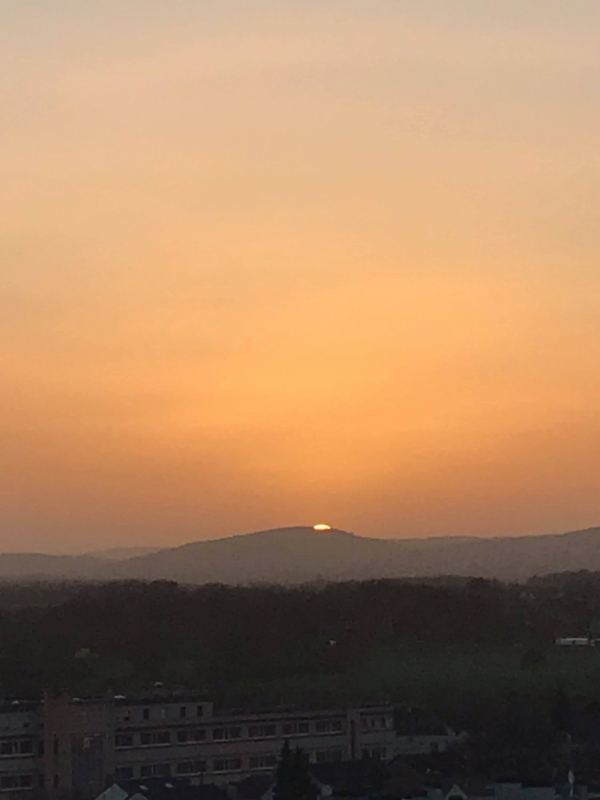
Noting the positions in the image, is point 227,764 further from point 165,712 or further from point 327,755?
point 327,755

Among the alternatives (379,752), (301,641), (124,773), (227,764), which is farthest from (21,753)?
(301,641)

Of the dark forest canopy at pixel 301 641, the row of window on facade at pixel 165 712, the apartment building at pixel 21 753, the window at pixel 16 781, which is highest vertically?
the dark forest canopy at pixel 301 641

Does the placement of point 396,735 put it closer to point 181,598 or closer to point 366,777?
point 366,777

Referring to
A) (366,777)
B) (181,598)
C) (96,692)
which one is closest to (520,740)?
(366,777)

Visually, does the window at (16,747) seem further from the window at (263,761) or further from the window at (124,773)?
the window at (263,761)

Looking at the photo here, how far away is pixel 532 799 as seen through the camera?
21125mm

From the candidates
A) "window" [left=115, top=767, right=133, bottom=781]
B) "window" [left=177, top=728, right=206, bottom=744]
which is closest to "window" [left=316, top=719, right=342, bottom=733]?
"window" [left=177, top=728, right=206, bottom=744]

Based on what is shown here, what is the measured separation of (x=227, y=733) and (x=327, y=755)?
189 centimetres

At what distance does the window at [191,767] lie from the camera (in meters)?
25.7

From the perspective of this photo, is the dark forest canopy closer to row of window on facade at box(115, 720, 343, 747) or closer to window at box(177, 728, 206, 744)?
row of window on facade at box(115, 720, 343, 747)

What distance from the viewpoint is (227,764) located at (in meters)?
26.1

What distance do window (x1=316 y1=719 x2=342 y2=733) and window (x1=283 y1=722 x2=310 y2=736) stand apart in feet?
0.84

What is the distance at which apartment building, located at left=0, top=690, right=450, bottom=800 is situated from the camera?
24.4 metres

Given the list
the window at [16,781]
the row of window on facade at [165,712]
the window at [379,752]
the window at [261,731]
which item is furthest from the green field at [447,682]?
the window at [16,781]
